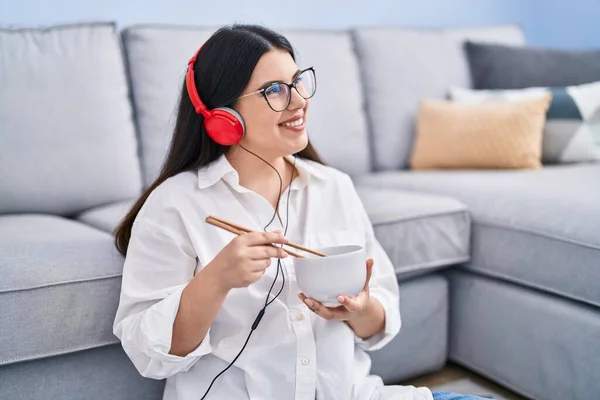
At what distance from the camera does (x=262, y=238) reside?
0.90 m

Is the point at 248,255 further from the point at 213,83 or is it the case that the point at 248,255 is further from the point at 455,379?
the point at 455,379

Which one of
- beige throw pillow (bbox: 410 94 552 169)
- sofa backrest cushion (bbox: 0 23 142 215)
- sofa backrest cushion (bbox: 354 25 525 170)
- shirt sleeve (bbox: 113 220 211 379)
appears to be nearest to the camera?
shirt sleeve (bbox: 113 220 211 379)

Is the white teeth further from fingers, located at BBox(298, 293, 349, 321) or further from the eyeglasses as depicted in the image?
fingers, located at BBox(298, 293, 349, 321)

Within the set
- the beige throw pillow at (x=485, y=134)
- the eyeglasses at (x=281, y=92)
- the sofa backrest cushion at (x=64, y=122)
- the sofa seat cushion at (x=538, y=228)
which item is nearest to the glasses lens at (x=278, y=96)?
the eyeglasses at (x=281, y=92)

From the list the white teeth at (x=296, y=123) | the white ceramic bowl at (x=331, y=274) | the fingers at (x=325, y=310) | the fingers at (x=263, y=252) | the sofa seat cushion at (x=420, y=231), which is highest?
the white teeth at (x=296, y=123)

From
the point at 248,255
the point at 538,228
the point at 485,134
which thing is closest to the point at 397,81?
the point at 485,134

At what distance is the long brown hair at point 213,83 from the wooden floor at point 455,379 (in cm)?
88

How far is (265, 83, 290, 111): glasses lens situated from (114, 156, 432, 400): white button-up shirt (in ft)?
0.43

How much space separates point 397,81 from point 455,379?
103cm

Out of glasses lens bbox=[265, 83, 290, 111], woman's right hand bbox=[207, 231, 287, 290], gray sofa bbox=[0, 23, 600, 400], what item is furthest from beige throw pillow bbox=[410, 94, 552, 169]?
woman's right hand bbox=[207, 231, 287, 290]

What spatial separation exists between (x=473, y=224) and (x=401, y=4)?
135cm

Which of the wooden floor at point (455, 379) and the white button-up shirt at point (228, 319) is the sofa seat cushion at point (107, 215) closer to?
the white button-up shirt at point (228, 319)

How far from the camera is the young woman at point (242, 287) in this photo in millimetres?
1024

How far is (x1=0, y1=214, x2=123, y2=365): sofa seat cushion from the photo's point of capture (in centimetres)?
111
